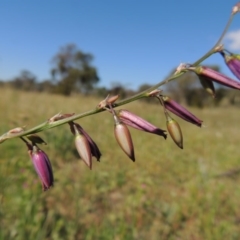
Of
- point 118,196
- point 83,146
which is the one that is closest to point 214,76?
point 83,146

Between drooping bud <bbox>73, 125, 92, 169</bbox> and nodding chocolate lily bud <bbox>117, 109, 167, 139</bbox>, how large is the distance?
0.24ft

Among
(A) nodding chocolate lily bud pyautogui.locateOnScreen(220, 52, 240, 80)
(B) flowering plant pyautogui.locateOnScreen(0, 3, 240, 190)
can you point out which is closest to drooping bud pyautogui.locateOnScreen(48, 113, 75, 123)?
(B) flowering plant pyautogui.locateOnScreen(0, 3, 240, 190)

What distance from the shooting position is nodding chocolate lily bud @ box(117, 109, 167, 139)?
0.60 metres

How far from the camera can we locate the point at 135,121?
0.61m

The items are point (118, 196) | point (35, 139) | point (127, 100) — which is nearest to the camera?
point (127, 100)

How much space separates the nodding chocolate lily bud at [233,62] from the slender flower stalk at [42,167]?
13.8 inches

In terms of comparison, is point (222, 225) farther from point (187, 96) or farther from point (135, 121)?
point (187, 96)

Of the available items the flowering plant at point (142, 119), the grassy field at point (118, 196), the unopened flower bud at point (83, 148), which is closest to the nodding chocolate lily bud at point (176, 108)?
the flowering plant at point (142, 119)

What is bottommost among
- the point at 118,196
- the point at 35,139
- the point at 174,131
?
A: the point at 118,196

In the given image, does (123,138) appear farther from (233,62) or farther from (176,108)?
(233,62)

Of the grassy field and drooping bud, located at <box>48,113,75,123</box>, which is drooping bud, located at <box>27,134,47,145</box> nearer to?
drooping bud, located at <box>48,113,75,123</box>

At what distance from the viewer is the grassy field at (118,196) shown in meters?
2.18

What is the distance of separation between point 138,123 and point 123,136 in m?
0.03

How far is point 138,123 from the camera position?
60cm
